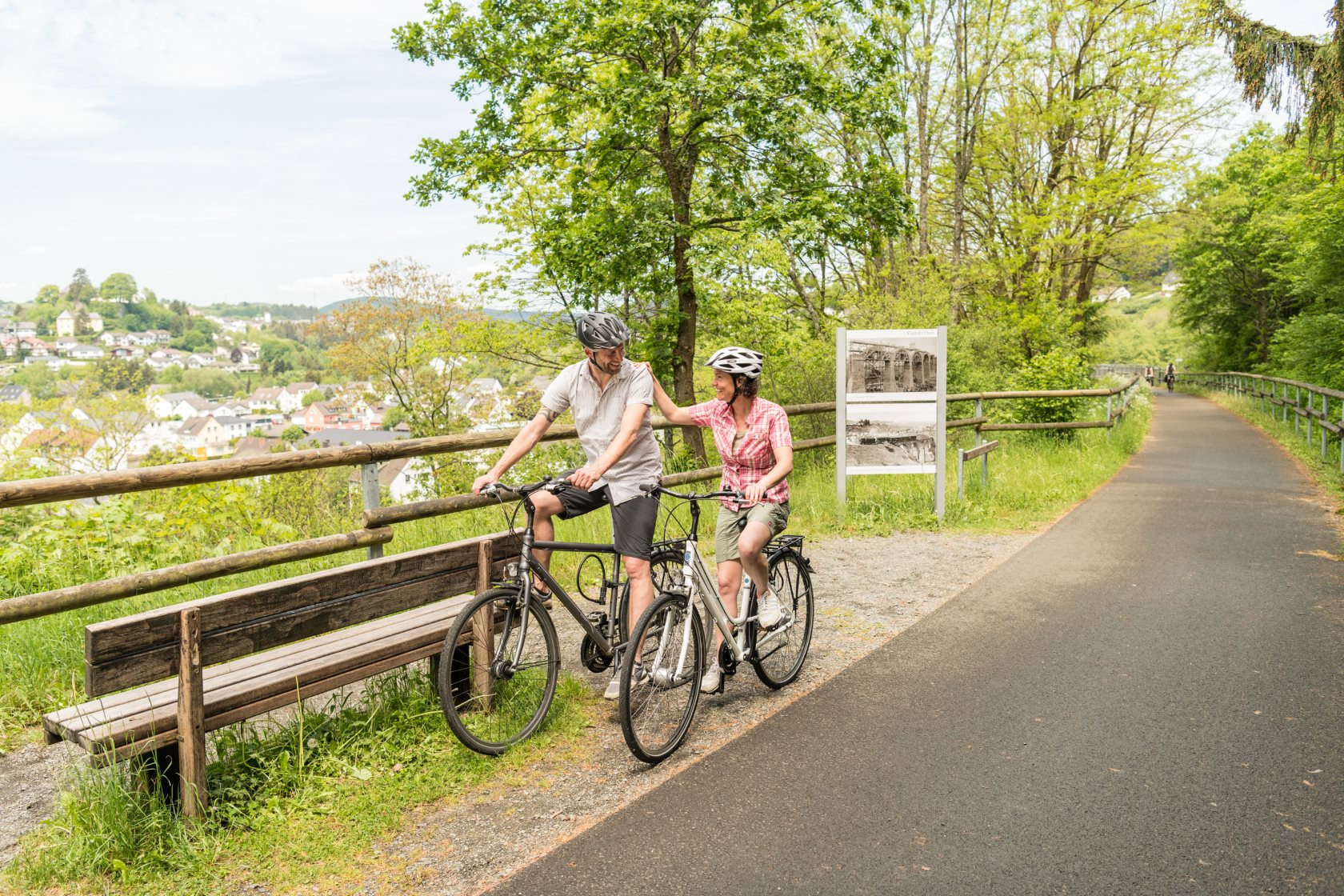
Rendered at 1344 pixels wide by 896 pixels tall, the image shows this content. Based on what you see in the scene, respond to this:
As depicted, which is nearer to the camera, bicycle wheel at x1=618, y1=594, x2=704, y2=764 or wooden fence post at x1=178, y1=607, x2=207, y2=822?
wooden fence post at x1=178, y1=607, x2=207, y2=822

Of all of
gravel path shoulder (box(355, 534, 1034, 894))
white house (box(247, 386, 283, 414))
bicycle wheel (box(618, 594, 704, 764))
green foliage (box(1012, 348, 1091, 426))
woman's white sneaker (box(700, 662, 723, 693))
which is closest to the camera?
gravel path shoulder (box(355, 534, 1034, 894))

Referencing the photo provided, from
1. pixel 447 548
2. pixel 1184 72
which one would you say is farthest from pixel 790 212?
pixel 1184 72

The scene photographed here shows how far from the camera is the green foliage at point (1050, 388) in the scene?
1652 cm

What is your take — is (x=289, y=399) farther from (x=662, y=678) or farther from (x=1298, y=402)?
(x=662, y=678)

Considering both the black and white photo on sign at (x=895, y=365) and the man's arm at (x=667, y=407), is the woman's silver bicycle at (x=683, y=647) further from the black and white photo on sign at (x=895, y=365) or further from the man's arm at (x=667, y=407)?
the black and white photo on sign at (x=895, y=365)

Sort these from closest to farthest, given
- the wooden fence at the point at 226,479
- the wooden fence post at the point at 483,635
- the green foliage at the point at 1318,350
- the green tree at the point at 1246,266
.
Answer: the wooden fence post at the point at 483,635, the wooden fence at the point at 226,479, the green foliage at the point at 1318,350, the green tree at the point at 1246,266

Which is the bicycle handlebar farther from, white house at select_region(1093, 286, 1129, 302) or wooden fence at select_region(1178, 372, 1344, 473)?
white house at select_region(1093, 286, 1129, 302)

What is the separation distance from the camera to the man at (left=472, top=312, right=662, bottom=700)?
4395 mm

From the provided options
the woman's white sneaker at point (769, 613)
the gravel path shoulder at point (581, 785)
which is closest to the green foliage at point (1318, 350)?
the gravel path shoulder at point (581, 785)

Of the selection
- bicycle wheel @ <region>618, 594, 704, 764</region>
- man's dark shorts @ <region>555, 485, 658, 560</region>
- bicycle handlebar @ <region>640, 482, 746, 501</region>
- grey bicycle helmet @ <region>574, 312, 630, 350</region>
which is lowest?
bicycle wheel @ <region>618, 594, 704, 764</region>

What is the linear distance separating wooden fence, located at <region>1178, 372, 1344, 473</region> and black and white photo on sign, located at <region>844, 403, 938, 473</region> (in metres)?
7.17

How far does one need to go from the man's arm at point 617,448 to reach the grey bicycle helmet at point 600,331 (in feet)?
1.08

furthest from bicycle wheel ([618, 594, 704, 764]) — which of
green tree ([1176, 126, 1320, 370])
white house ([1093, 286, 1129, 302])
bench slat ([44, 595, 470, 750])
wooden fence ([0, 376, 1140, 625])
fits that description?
green tree ([1176, 126, 1320, 370])

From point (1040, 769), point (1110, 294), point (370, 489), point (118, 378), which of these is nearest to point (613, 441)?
point (370, 489)
